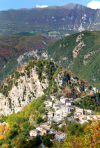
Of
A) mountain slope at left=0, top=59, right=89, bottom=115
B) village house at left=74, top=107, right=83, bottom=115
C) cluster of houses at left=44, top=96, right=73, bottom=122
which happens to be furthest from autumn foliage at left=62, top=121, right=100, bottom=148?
mountain slope at left=0, top=59, right=89, bottom=115

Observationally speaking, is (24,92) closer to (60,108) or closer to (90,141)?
(60,108)

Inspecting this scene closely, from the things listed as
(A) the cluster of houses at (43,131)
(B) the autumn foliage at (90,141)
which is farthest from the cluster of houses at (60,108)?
(B) the autumn foliage at (90,141)

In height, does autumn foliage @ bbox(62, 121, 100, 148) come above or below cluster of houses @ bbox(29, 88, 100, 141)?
above

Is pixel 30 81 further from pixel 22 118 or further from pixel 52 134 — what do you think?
pixel 52 134

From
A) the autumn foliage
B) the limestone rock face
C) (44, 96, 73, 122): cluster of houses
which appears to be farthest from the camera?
the limestone rock face

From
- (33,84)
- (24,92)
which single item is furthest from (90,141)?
(24,92)

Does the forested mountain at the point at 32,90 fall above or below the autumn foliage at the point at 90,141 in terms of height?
below

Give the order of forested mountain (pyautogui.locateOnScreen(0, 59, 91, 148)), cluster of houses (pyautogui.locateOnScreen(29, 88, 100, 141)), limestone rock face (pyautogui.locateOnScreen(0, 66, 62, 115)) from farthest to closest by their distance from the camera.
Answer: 1. limestone rock face (pyautogui.locateOnScreen(0, 66, 62, 115))
2. forested mountain (pyautogui.locateOnScreen(0, 59, 91, 148))
3. cluster of houses (pyautogui.locateOnScreen(29, 88, 100, 141))

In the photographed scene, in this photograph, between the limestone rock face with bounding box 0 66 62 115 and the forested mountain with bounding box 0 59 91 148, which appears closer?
the forested mountain with bounding box 0 59 91 148

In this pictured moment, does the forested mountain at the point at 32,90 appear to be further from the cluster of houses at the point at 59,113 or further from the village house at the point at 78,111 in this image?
the village house at the point at 78,111

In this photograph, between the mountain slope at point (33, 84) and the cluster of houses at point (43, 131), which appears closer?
the cluster of houses at point (43, 131)

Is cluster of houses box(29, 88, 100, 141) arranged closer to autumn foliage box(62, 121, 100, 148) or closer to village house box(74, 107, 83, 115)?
village house box(74, 107, 83, 115)

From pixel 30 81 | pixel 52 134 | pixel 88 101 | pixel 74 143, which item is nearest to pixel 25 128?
pixel 52 134
